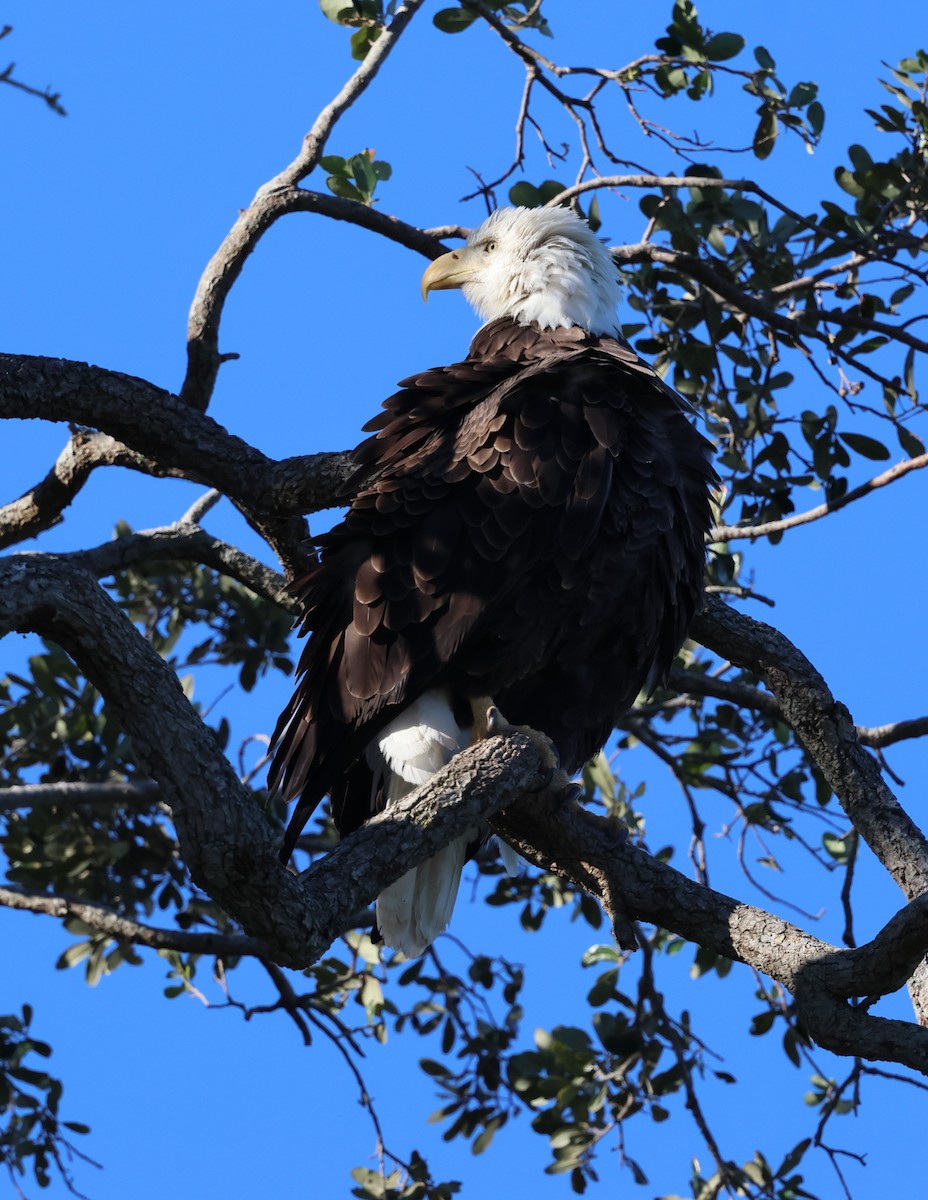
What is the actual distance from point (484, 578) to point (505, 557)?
71mm

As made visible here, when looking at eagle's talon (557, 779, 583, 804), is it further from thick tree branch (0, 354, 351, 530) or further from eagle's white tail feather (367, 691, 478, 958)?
thick tree branch (0, 354, 351, 530)

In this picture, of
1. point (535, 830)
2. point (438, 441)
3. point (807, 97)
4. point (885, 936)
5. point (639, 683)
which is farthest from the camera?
point (807, 97)

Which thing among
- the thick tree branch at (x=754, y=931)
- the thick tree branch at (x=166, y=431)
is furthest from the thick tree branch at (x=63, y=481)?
the thick tree branch at (x=754, y=931)

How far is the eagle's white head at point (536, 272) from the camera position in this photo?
435 cm

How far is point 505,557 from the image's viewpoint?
135 inches

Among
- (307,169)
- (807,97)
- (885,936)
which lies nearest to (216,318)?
(307,169)

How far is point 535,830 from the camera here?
335 cm

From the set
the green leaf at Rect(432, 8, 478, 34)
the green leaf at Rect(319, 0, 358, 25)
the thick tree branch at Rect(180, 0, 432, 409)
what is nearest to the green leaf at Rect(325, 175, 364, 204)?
the thick tree branch at Rect(180, 0, 432, 409)

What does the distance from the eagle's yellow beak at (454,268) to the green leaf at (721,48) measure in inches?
38.6

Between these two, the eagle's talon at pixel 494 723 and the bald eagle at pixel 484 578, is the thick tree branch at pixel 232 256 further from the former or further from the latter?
the eagle's talon at pixel 494 723

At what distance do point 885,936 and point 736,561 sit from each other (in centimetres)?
252

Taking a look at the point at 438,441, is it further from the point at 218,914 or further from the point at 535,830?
the point at 218,914

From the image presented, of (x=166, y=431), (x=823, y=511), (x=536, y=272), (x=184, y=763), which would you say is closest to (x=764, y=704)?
(x=823, y=511)

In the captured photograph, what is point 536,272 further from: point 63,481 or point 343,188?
point 63,481
